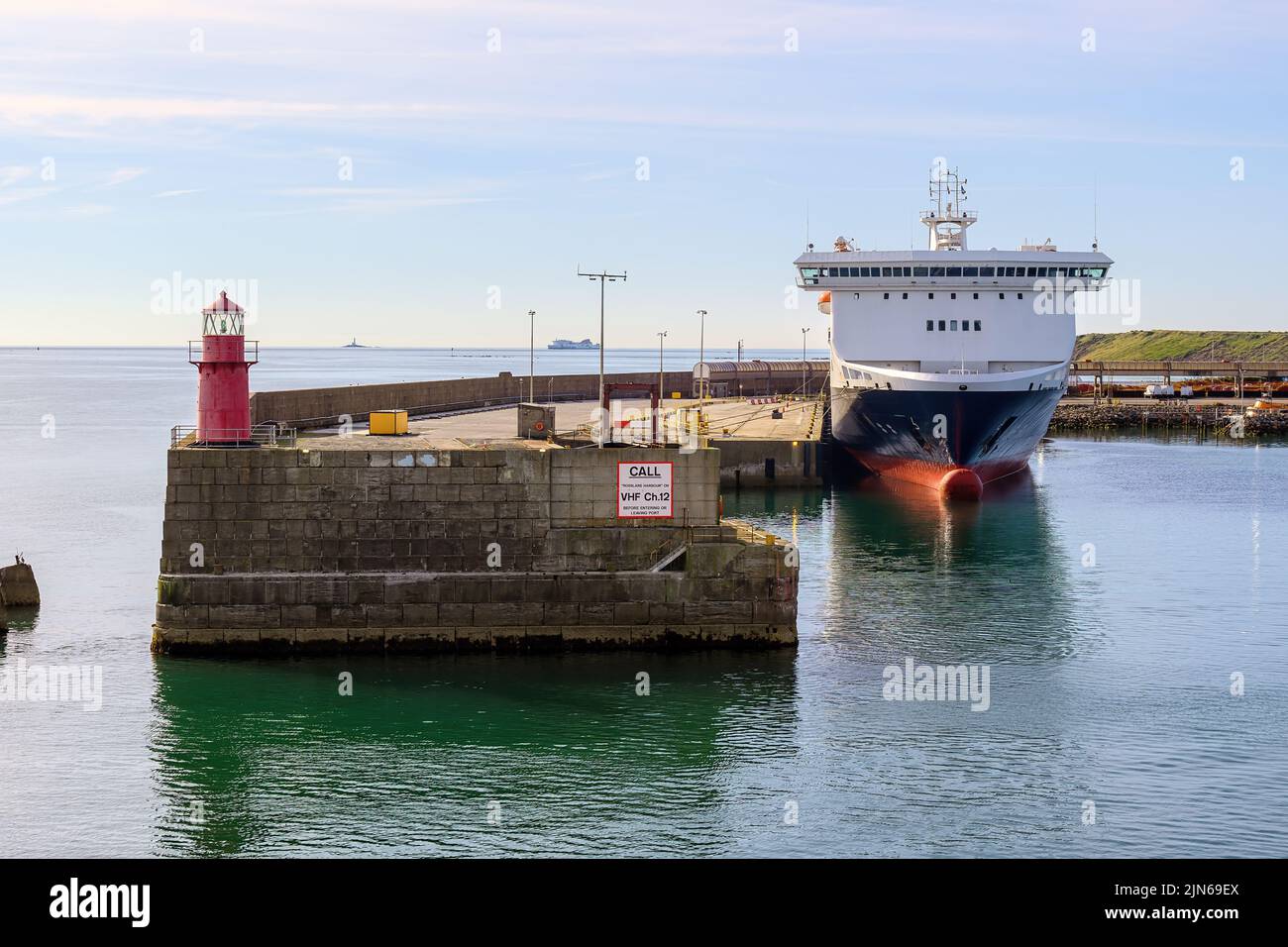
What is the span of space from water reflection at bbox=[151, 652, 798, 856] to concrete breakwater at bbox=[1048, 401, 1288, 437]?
290ft

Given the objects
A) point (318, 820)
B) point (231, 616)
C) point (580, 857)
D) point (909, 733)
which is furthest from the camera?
point (231, 616)

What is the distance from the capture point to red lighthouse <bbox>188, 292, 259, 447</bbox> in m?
32.2

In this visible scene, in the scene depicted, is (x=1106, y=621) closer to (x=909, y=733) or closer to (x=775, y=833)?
(x=909, y=733)

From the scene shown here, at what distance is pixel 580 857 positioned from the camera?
21.4m

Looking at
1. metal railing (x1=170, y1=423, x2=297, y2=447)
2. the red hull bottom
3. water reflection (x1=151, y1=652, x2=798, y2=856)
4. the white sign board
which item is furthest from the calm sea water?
the red hull bottom

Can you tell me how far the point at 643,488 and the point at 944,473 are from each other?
120ft

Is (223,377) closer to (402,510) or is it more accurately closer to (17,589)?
(402,510)

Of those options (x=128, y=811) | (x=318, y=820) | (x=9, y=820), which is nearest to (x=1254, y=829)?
(x=318, y=820)

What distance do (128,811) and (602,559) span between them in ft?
39.5

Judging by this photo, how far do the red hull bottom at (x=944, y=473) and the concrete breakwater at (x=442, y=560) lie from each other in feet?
114

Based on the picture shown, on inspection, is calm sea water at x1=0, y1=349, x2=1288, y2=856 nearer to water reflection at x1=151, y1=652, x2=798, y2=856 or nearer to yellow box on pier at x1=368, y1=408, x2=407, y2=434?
water reflection at x1=151, y1=652, x2=798, y2=856

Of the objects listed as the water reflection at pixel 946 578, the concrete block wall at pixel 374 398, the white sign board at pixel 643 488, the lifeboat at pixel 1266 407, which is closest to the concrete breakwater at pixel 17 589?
the concrete block wall at pixel 374 398

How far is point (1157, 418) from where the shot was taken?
376 feet
